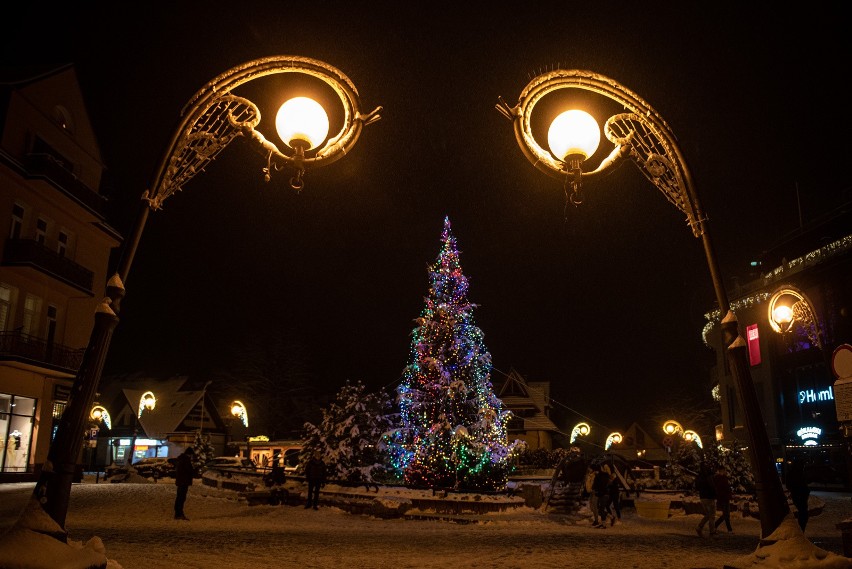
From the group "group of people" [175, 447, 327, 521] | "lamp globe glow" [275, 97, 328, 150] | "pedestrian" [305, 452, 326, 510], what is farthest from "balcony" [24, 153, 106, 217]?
"lamp globe glow" [275, 97, 328, 150]

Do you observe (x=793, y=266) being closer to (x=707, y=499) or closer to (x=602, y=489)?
(x=602, y=489)

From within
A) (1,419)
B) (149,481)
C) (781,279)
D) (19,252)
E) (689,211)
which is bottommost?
(149,481)

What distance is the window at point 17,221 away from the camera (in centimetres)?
2712

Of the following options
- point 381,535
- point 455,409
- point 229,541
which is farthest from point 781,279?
point 229,541

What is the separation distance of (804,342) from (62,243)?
4486 cm

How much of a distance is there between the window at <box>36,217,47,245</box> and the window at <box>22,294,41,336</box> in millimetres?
2439

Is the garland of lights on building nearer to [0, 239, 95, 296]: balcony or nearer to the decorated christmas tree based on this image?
the decorated christmas tree

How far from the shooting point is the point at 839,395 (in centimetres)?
943

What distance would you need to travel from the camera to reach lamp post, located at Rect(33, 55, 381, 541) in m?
7.45

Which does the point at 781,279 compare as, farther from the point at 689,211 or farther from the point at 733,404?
the point at 689,211

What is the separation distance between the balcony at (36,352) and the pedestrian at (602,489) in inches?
733

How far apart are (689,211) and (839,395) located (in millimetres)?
3400

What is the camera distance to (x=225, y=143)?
9.00 meters

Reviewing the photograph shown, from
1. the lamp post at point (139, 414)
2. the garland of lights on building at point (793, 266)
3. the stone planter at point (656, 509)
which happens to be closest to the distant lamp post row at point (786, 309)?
the stone planter at point (656, 509)
